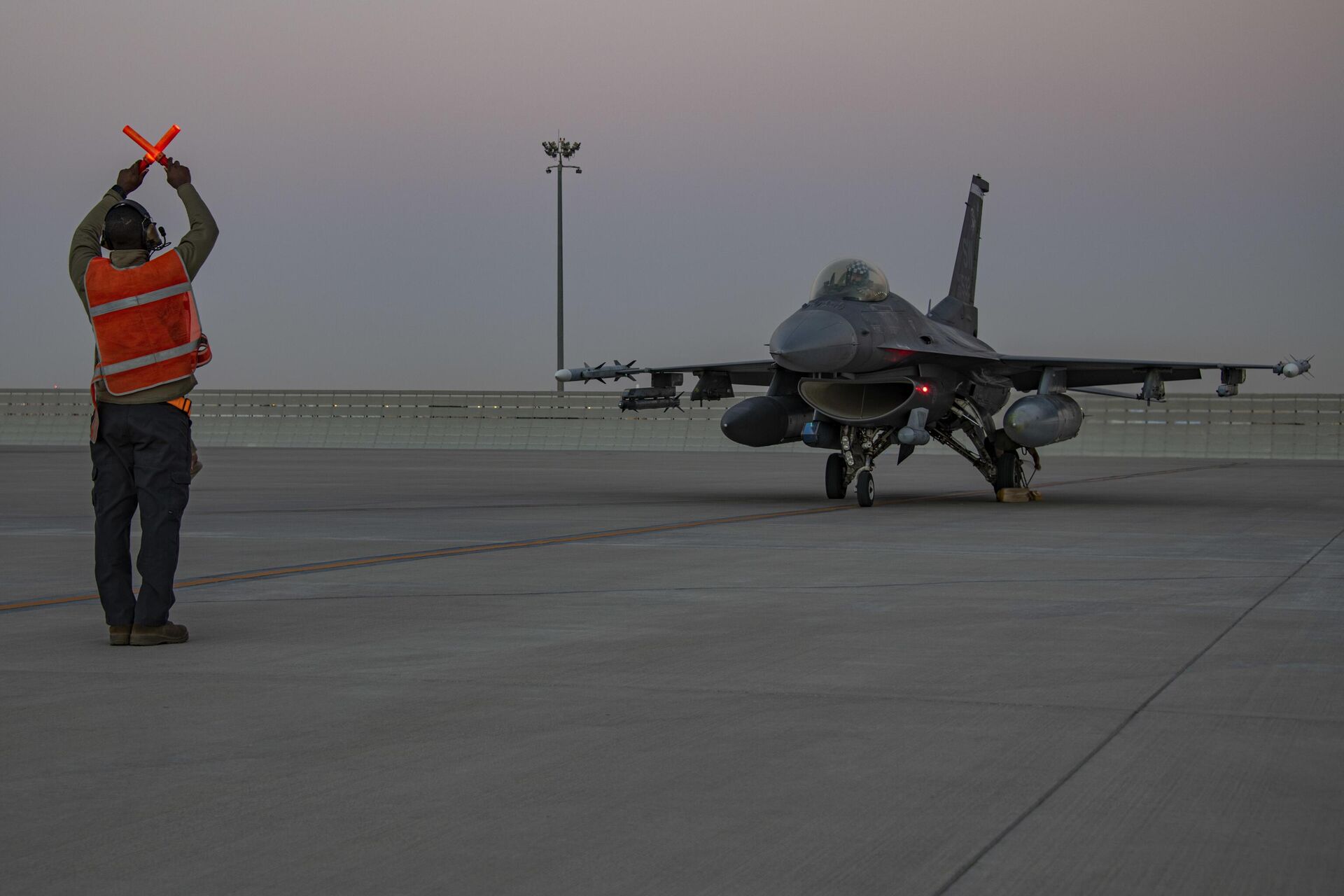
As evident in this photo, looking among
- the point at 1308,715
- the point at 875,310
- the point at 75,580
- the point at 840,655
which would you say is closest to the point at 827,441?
the point at 875,310

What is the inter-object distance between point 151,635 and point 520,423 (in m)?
43.1

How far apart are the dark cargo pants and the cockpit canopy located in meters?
12.6

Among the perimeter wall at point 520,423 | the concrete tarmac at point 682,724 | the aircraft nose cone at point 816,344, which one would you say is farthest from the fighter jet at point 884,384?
the perimeter wall at point 520,423

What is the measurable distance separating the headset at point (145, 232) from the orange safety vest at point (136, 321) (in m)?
0.15

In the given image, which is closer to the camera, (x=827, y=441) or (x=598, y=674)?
(x=598, y=674)

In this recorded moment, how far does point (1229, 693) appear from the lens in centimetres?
561

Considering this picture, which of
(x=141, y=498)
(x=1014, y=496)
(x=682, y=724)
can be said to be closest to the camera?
(x=682, y=724)

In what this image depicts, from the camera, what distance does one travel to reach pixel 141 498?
701 centimetres

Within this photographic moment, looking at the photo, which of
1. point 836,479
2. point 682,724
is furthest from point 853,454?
point 682,724

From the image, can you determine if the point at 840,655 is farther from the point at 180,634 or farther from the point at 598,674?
the point at 180,634

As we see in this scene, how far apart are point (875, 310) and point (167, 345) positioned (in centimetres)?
1271

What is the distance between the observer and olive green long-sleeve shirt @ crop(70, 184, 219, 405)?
6938mm

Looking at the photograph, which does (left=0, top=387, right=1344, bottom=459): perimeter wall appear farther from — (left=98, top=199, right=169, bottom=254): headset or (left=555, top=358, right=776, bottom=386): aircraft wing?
(left=98, top=199, right=169, bottom=254): headset

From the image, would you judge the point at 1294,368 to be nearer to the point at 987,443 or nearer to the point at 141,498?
the point at 987,443
